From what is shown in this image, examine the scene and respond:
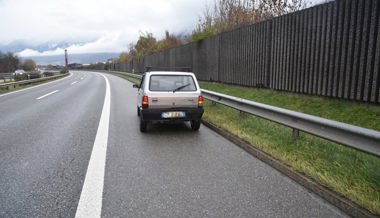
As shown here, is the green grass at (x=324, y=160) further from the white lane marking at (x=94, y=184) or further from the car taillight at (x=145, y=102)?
the white lane marking at (x=94, y=184)

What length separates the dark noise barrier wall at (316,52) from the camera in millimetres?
7355

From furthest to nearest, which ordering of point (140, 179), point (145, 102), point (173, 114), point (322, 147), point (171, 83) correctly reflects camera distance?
point (171, 83) < point (173, 114) < point (145, 102) < point (322, 147) < point (140, 179)

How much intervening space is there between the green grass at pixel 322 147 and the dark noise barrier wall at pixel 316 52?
398mm

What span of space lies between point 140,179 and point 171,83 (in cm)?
376

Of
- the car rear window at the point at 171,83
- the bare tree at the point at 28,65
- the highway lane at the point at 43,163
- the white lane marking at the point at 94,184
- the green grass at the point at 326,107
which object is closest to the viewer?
the white lane marking at the point at 94,184

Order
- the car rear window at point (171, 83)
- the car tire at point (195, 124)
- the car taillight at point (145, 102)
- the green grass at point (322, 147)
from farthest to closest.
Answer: the car tire at point (195, 124)
the car rear window at point (171, 83)
the car taillight at point (145, 102)
the green grass at point (322, 147)

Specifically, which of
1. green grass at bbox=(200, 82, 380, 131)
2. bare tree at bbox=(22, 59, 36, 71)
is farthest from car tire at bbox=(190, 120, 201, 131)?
bare tree at bbox=(22, 59, 36, 71)

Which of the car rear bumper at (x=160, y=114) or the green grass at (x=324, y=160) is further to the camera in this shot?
the car rear bumper at (x=160, y=114)

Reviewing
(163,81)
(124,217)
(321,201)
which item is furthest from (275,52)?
(124,217)

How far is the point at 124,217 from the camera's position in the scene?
3.23 metres

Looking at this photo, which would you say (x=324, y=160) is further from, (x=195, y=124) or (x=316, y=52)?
(x=316, y=52)

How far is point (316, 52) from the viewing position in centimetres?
909

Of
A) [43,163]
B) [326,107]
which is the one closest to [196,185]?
[43,163]

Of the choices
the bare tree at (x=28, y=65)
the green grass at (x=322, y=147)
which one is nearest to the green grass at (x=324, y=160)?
the green grass at (x=322, y=147)
